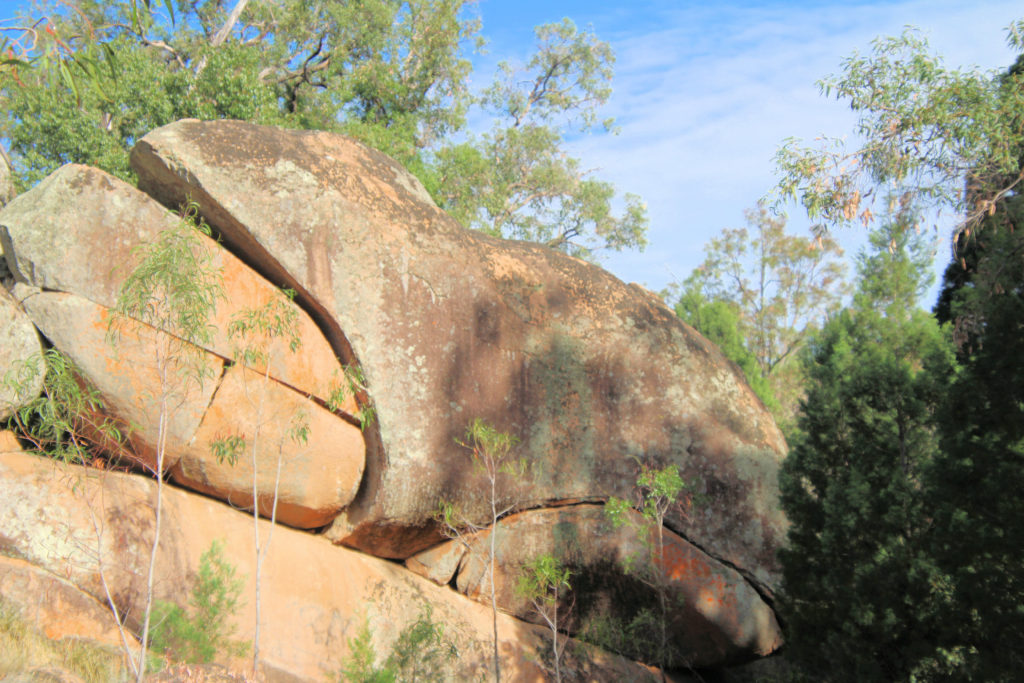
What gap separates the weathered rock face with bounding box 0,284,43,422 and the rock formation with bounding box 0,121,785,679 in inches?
7.4

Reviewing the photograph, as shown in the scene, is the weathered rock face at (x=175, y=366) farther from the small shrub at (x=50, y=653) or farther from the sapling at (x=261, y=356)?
the small shrub at (x=50, y=653)

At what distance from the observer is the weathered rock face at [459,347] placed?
8469mm

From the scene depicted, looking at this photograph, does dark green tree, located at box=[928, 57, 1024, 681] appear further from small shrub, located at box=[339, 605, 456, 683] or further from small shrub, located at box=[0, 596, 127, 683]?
small shrub, located at box=[0, 596, 127, 683]

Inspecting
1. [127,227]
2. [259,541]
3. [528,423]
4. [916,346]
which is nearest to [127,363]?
[127,227]

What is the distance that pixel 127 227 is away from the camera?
7.70 m

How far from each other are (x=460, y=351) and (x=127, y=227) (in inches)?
144

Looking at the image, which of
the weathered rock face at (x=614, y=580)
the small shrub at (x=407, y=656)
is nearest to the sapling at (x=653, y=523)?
the weathered rock face at (x=614, y=580)

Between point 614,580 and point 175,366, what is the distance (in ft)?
17.7

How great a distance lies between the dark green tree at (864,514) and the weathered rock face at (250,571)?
221cm

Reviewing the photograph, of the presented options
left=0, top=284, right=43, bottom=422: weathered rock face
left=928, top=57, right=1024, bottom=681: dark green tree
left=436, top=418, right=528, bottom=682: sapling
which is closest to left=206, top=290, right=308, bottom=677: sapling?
left=0, top=284, right=43, bottom=422: weathered rock face

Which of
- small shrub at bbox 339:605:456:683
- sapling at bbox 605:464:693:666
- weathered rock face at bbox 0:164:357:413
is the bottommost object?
small shrub at bbox 339:605:456:683

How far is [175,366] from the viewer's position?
722cm

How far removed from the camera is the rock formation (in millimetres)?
7465

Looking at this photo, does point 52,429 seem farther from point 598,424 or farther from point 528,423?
point 598,424
